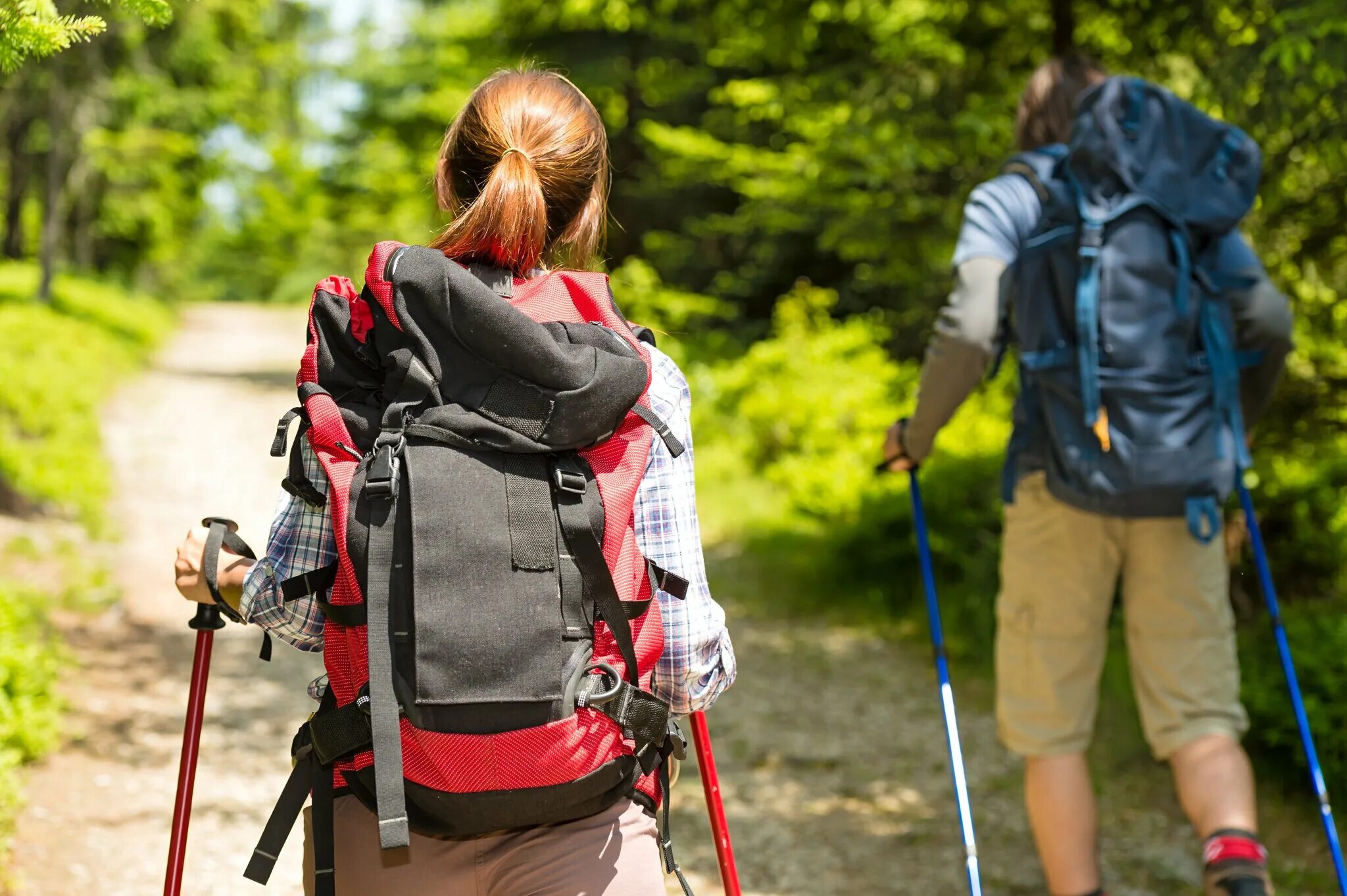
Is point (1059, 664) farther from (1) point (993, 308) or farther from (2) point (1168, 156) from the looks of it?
(2) point (1168, 156)

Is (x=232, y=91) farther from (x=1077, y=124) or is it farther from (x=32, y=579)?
(x=1077, y=124)

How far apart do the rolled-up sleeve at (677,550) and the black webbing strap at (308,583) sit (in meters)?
0.43

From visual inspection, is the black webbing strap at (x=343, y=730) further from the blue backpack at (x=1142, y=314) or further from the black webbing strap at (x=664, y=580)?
the blue backpack at (x=1142, y=314)

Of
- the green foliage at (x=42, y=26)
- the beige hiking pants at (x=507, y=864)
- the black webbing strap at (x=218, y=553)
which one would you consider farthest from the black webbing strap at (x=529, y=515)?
the green foliage at (x=42, y=26)

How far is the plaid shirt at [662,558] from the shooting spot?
1.78 metres

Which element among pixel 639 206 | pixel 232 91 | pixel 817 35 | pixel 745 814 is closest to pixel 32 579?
pixel 745 814

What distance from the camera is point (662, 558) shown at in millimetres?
1787

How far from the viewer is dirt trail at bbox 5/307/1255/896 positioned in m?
4.23

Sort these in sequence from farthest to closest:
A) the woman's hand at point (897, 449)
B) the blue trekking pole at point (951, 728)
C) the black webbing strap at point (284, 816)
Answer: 1. the woman's hand at point (897, 449)
2. the blue trekking pole at point (951, 728)
3. the black webbing strap at point (284, 816)

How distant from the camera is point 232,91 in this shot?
23.5 meters

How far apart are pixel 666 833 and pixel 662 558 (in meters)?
0.43

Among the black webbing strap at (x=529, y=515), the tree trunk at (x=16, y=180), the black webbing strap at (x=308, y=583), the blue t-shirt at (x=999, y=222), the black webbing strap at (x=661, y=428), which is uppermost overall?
the tree trunk at (x=16, y=180)

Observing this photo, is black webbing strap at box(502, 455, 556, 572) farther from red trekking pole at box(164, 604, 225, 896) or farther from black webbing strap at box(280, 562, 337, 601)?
red trekking pole at box(164, 604, 225, 896)

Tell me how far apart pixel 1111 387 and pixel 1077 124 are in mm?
688
